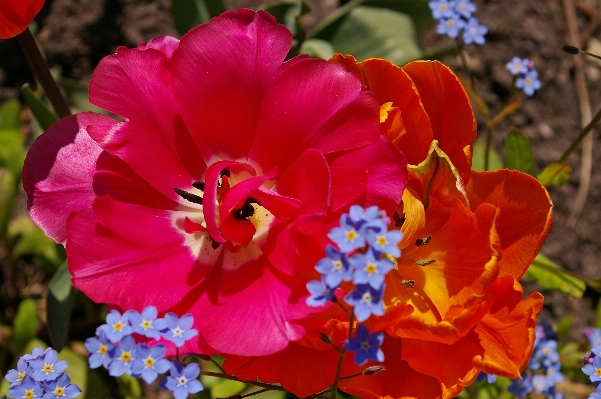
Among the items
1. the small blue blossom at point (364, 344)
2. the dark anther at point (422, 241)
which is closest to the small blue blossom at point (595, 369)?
the dark anther at point (422, 241)

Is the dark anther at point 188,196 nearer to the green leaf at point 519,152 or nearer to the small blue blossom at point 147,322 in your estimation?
the small blue blossom at point 147,322

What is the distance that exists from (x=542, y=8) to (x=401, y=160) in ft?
7.90

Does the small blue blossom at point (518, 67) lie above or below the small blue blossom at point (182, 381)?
below

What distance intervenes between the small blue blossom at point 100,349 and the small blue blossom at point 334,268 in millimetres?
415

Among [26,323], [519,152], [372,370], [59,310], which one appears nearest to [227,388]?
[59,310]

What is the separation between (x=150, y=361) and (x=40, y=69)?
0.93 m

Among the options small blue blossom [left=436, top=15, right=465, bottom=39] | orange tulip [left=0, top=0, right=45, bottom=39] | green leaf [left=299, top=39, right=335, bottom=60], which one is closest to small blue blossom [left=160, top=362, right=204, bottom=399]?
orange tulip [left=0, top=0, right=45, bottom=39]

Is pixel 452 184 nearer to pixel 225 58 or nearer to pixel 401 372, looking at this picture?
pixel 401 372

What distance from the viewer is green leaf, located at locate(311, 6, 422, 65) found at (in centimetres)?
250

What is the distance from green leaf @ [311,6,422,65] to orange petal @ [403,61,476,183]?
998mm

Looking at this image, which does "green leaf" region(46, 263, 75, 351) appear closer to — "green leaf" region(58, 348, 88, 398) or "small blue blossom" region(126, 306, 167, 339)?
"green leaf" region(58, 348, 88, 398)

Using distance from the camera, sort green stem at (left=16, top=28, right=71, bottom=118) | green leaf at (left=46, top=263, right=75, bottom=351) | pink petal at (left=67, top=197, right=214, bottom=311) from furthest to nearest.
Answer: green leaf at (left=46, top=263, right=75, bottom=351) < green stem at (left=16, top=28, right=71, bottom=118) < pink petal at (left=67, top=197, right=214, bottom=311)

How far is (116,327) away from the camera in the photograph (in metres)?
1.25

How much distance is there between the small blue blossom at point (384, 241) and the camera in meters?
1.18
